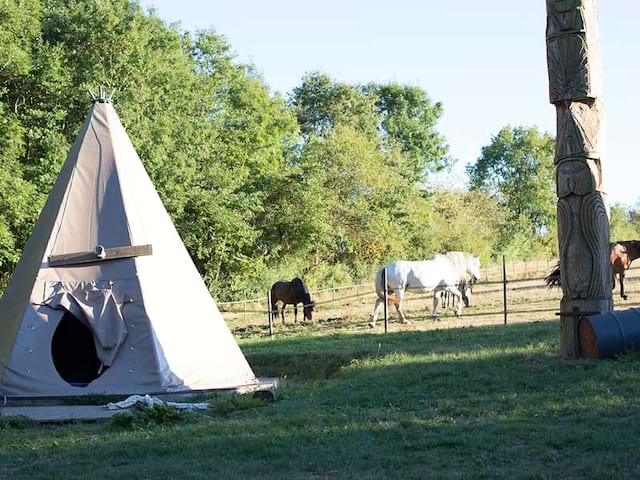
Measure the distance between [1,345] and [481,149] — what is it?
2182 inches

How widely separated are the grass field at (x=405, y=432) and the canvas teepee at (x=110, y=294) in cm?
153

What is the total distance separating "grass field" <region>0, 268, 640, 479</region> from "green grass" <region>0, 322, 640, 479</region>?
14 mm

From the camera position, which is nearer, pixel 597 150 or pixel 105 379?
pixel 597 150

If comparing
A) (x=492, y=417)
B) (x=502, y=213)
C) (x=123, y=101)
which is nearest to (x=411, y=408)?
(x=492, y=417)

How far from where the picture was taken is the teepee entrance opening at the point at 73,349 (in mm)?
12867

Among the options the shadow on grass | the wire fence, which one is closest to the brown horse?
the wire fence

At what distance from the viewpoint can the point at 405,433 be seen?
7297 mm

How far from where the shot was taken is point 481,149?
2527 inches

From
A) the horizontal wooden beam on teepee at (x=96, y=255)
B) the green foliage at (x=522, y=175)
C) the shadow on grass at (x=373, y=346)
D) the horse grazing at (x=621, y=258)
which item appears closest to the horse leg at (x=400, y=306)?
the shadow on grass at (x=373, y=346)

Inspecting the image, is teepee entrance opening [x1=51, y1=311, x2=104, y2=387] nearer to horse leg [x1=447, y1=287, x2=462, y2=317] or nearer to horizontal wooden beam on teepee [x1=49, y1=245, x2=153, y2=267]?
horizontal wooden beam on teepee [x1=49, y1=245, x2=153, y2=267]

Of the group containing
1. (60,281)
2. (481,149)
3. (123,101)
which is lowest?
(60,281)

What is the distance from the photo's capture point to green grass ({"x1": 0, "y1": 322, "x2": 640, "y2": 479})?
20.9ft

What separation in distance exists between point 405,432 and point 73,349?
7429 millimetres

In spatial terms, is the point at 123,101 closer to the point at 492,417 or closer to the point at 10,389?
the point at 10,389
